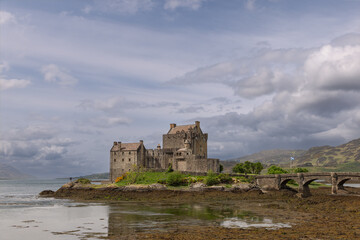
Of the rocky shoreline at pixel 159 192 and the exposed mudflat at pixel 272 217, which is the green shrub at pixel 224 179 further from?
the exposed mudflat at pixel 272 217

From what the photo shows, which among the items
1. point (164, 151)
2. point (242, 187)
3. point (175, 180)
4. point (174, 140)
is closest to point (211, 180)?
point (242, 187)

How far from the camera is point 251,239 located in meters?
28.4

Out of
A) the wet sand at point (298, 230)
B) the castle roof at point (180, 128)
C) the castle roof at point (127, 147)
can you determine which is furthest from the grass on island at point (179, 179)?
the wet sand at point (298, 230)

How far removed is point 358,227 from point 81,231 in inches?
1067

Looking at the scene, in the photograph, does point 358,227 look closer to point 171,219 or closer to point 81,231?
point 171,219

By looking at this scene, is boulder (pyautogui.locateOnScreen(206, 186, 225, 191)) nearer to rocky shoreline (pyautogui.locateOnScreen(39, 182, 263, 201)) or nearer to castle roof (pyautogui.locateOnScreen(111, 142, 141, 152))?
rocky shoreline (pyautogui.locateOnScreen(39, 182, 263, 201))

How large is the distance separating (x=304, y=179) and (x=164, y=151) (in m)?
40.1

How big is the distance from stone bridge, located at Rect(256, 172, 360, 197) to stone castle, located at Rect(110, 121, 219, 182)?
20.0m

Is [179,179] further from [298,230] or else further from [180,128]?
[298,230]

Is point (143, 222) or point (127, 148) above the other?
point (127, 148)

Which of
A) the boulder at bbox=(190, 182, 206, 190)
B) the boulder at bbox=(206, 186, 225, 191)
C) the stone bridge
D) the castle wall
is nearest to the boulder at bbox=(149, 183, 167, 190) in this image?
the boulder at bbox=(190, 182, 206, 190)

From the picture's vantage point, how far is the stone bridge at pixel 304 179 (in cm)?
7138

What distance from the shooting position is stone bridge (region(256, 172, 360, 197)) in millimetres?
71375

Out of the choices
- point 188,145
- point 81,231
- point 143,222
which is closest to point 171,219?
point 143,222
